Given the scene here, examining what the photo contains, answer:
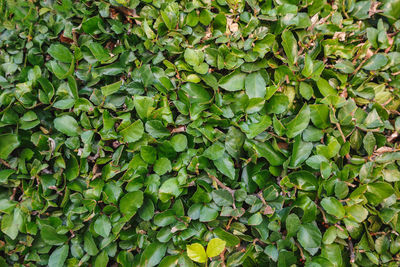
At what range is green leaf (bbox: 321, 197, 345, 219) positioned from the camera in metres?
1.15

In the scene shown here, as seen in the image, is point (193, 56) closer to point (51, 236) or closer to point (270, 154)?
point (270, 154)

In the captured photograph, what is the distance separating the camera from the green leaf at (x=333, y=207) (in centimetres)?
115

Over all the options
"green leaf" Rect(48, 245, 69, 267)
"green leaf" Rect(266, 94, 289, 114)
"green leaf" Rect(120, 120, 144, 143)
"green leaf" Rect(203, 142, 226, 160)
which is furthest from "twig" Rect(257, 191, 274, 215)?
"green leaf" Rect(48, 245, 69, 267)

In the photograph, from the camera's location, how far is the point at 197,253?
1.14m

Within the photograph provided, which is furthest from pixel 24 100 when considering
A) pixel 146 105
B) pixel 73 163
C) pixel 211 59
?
pixel 211 59

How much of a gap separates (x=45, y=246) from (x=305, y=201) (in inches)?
49.7

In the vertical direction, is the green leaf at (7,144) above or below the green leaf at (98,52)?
below

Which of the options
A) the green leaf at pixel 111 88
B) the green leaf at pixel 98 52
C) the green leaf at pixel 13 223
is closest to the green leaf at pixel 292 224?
the green leaf at pixel 111 88

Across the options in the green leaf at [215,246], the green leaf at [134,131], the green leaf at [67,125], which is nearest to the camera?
the green leaf at [215,246]

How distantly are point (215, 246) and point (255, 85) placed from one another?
708mm

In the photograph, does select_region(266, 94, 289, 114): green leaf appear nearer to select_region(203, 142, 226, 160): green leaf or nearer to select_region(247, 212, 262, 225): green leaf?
select_region(203, 142, 226, 160): green leaf

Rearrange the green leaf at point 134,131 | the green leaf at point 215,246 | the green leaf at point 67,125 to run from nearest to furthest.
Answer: the green leaf at point 215,246
the green leaf at point 134,131
the green leaf at point 67,125

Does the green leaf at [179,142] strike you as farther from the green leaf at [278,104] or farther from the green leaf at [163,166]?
the green leaf at [278,104]

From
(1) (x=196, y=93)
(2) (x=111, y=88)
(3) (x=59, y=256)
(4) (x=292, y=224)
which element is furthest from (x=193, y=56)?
(3) (x=59, y=256)
